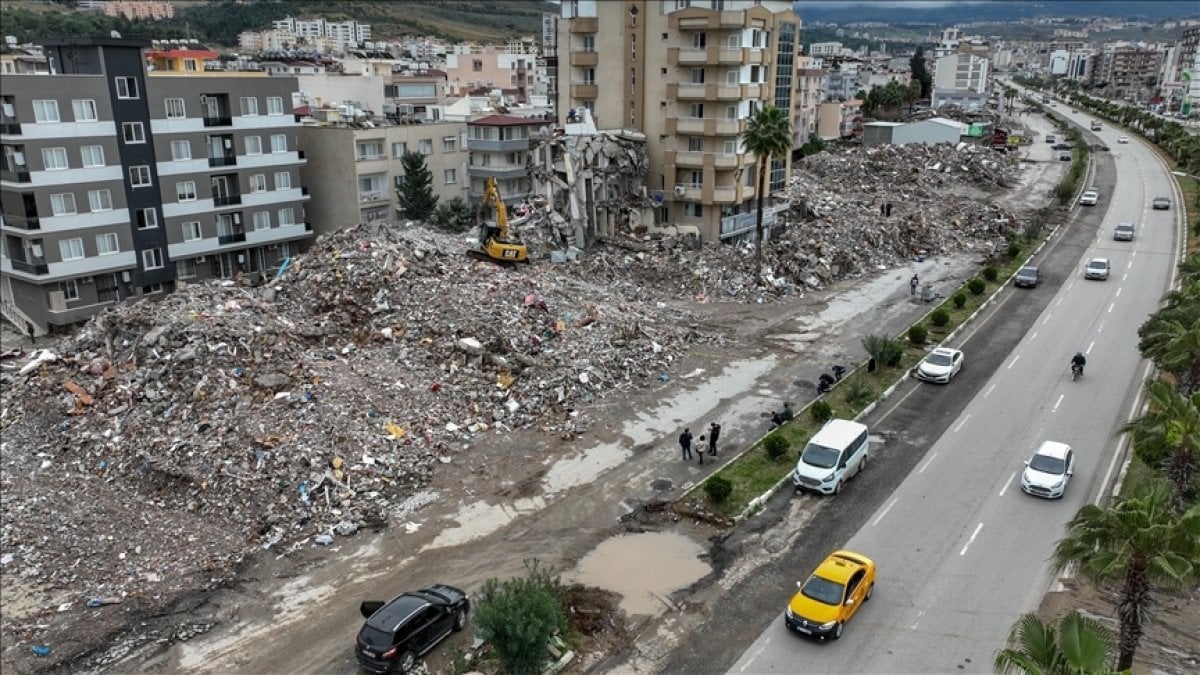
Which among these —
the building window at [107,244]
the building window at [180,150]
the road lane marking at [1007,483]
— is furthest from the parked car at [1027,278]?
the building window at [107,244]

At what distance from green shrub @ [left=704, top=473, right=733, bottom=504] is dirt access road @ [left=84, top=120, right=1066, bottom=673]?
3.56 ft

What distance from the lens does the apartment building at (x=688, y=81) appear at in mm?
52594

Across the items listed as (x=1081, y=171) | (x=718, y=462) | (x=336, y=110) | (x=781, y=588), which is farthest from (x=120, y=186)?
(x=1081, y=171)

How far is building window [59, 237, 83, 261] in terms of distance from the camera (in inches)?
1818

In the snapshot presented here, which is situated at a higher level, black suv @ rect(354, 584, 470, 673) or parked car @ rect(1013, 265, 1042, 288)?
parked car @ rect(1013, 265, 1042, 288)

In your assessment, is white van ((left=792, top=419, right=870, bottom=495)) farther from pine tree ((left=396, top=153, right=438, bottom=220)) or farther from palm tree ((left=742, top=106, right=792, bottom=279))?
pine tree ((left=396, top=153, right=438, bottom=220))

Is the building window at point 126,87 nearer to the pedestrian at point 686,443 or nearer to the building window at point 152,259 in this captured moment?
the building window at point 152,259

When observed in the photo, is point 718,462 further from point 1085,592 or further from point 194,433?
point 194,433

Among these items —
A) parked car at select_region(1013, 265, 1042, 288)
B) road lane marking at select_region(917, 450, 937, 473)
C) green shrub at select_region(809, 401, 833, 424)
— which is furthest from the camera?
parked car at select_region(1013, 265, 1042, 288)

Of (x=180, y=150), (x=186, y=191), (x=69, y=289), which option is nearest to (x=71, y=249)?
(x=69, y=289)

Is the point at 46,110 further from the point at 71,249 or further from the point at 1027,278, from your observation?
the point at 1027,278

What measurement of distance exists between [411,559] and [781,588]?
399 inches

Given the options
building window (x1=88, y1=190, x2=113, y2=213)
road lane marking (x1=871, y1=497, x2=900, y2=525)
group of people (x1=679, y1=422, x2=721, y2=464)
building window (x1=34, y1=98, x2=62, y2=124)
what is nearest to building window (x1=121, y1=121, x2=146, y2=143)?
building window (x1=88, y1=190, x2=113, y2=213)

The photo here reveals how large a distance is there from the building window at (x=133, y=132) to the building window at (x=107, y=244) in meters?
5.57
